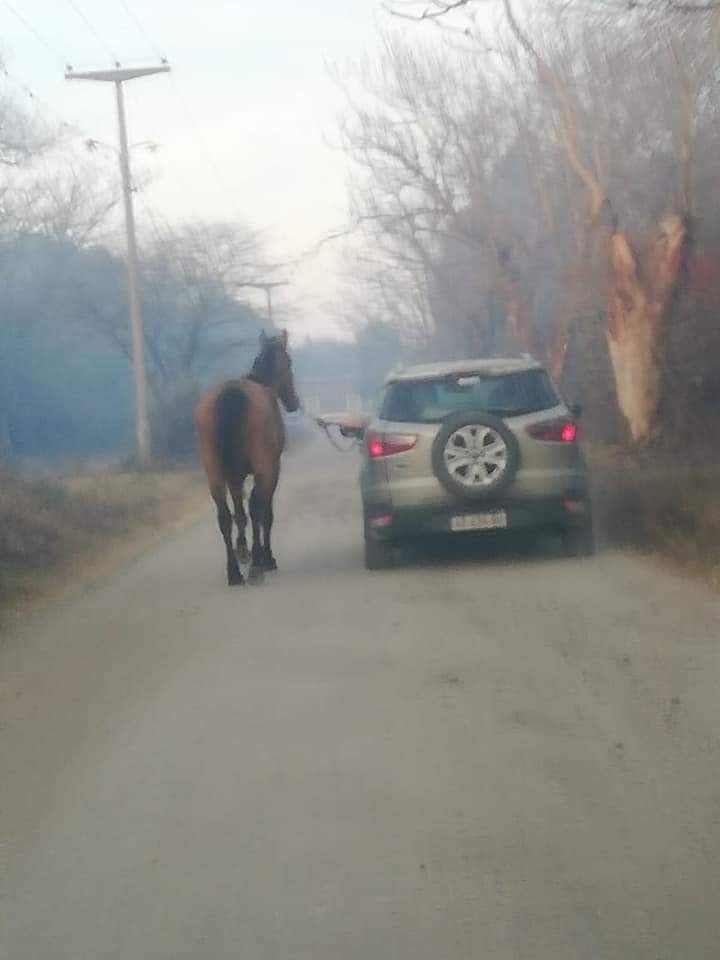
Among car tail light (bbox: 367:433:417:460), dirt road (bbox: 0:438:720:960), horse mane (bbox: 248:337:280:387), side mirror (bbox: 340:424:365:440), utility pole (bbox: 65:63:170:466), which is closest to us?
dirt road (bbox: 0:438:720:960)

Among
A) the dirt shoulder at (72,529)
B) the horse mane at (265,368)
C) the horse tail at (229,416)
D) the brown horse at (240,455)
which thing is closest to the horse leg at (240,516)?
the brown horse at (240,455)

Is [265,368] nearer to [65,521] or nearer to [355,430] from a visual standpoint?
[355,430]

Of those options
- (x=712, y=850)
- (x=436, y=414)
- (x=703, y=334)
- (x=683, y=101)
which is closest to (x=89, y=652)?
(x=436, y=414)

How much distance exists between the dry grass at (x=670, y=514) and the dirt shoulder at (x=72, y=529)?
5.37 metres

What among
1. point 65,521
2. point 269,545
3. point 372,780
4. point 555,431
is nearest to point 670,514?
point 555,431

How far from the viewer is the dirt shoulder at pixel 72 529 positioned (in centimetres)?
1544

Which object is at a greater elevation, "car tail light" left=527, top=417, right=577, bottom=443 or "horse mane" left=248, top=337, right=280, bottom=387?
"horse mane" left=248, top=337, right=280, bottom=387

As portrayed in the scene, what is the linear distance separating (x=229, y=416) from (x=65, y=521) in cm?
647

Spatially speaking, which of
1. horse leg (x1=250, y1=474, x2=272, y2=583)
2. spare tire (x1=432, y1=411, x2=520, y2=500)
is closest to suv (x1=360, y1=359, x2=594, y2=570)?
spare tire (x1=432, y1=411, x2=520, y2=500)

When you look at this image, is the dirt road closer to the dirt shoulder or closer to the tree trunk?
the dirt shoulder

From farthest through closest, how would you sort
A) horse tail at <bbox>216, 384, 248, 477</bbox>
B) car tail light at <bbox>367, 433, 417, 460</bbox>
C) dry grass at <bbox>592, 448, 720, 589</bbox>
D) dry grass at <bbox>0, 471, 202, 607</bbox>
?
dry grass at <bbox>0, 471, 202, 607</bbox> < horse tail at <bbox>216, 384, 248, 477</bbox> < car tail light at <bbox>367, 433, 417, 460</bbox> < dry grass at <bbox>592, 448, 720, 589</bbox>

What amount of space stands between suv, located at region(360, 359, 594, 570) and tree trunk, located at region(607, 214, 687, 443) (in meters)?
9.44

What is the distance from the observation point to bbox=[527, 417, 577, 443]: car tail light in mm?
13609

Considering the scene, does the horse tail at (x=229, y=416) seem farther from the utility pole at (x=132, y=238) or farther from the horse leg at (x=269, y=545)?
the utility pole at (x=132, y=238)
